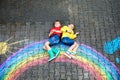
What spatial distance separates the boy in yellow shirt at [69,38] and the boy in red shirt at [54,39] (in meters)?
0.13

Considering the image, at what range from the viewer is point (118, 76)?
6824mm

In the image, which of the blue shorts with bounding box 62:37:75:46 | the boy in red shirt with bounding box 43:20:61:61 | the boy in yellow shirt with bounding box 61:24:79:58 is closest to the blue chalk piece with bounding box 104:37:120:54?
the boy in yellow shirt with bounding box 61:24:79:58

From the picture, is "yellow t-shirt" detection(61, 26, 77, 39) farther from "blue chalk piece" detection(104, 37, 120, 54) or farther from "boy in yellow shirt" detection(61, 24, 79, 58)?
"blue chalk piece" detection(104, 37, 120, 54)

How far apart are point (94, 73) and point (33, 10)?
2.59m

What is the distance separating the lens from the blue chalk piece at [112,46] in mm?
7293

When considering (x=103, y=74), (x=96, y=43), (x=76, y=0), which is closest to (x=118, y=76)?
(x=103, y=74)

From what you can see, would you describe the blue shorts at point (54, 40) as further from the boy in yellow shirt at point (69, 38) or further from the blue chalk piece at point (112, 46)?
the blue chalk piece at point (112, 46)

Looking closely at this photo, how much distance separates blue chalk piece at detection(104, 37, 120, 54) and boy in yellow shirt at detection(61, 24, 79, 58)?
77 centimetres

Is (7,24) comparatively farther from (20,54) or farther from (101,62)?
(101,62)

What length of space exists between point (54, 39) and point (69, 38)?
390 mm

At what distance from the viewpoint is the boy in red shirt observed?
7.13 meters

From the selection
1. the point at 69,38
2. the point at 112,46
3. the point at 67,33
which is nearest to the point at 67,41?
the point at 69,38

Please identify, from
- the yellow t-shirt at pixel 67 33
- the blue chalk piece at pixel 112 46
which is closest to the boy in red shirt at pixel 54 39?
the yellow t-shirt at pixel 67 33

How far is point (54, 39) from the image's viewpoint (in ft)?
24.1
